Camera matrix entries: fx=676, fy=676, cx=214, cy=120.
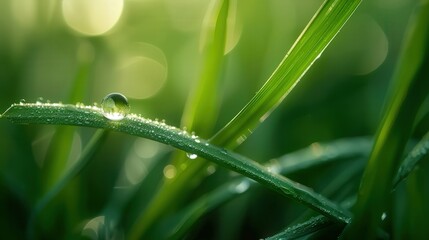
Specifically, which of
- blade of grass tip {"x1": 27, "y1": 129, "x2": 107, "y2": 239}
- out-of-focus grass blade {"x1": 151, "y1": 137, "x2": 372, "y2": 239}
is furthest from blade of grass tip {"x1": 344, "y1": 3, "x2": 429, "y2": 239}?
blade of grass tip {"x1": 27, "y1": 129, "x2": 107, "y2": 239}

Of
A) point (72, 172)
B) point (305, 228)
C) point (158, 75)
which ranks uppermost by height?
point (158, 75)

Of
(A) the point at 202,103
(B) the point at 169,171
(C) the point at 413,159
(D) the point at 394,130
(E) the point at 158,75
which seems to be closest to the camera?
(D) the point at 394,130

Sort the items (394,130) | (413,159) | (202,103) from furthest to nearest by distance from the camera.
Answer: (202,103) → (413,159) → (394,130)

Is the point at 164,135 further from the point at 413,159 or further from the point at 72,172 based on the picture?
the point at 413,159

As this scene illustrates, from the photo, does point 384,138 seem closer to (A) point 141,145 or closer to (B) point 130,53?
(A) point 141,145

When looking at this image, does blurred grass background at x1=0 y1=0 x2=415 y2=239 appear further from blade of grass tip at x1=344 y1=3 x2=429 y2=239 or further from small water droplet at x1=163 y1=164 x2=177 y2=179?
blade of grass tip at x1=344 y1=3 x2=429 y2=239

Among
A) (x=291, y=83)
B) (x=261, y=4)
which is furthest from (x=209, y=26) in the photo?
(x=261, y=4)

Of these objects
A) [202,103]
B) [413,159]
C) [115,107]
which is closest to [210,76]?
[202,103]

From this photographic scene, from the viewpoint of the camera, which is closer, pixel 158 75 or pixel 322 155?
pixel 322 155

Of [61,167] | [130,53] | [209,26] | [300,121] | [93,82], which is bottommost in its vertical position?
[61,167]
